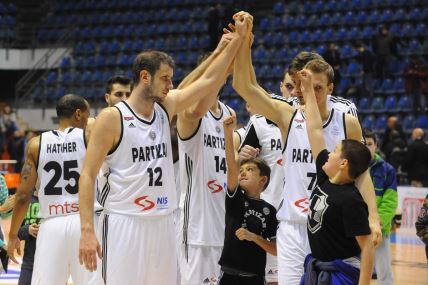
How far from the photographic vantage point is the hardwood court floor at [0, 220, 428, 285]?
11125 mm

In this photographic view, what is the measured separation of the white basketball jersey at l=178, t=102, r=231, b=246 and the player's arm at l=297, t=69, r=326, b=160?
121 cm

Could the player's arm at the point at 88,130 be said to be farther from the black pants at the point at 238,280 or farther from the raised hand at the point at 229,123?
the black pants at the point at 238,280

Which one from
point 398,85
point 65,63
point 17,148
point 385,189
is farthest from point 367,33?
point 385,189

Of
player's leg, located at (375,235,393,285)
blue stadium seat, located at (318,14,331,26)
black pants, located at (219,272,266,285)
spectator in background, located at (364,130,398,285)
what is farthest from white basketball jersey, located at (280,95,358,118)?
blue stadium seat, located at (318,14,331,26)

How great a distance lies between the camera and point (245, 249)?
6531mm

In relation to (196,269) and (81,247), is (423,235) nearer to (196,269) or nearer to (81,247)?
(196,269)

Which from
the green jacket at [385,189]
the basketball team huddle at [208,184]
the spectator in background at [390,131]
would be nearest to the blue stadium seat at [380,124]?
the spectator in background at [390,131]

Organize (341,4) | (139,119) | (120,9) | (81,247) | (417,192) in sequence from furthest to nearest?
(120,9)
(341,4)
(417,192)
(139,119)
(81,247)

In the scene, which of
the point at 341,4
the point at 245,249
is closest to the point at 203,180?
the point at 245,249

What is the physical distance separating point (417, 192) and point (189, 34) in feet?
38.0

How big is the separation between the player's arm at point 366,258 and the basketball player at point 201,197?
1.70 m

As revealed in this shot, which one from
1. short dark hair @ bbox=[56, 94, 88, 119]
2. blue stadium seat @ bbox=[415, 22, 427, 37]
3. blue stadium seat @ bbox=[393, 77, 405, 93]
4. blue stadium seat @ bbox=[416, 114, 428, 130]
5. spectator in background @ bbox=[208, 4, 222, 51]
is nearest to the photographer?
short dark hair @ bbox=[56, 94, 88, 119]

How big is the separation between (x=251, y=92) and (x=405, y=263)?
25.9ft

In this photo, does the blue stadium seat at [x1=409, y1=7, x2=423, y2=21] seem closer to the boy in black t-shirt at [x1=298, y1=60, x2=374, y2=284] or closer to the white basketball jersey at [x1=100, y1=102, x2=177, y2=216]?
the boy in black t-shirt at [x1=298, y1=60, x2=374, y2=284]
